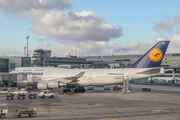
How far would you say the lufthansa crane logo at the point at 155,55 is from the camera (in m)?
43.2

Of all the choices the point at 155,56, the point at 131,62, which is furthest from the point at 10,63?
the point at 131,62

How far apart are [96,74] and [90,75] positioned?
133 centimetres

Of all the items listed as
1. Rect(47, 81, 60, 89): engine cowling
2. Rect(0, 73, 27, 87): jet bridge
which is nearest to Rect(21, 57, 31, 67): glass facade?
Rect(0, 73, 27, 87): jet bridge

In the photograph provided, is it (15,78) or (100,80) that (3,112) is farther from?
(15,78)

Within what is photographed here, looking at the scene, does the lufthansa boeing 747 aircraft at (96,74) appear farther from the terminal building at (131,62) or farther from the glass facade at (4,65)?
the terminal building at (131,62)

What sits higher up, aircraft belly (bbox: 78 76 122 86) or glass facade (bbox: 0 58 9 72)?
glass facade (bbox: 0 58 9 72)

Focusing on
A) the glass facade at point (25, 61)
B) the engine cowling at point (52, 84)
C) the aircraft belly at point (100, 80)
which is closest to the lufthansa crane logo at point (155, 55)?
the aircraft belly at point (100, 80)

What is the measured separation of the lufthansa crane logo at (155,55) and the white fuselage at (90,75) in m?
2.89

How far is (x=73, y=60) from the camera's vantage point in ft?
491

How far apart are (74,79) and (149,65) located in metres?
16.1

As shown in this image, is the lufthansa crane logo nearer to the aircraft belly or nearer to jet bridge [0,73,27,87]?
the aircraft belly

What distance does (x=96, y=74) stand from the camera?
1789 inches

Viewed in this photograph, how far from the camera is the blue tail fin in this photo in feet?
141

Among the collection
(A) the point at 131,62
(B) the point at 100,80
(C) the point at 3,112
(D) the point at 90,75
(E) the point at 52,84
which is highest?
(A) the point at 131,62
